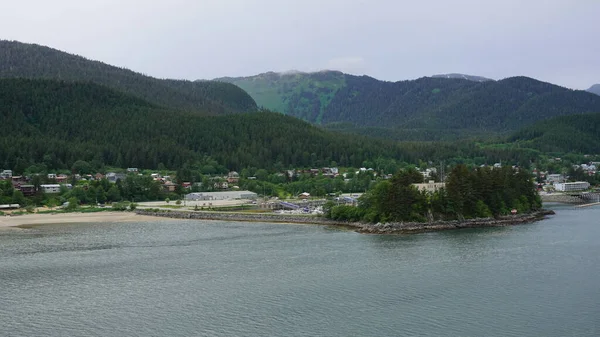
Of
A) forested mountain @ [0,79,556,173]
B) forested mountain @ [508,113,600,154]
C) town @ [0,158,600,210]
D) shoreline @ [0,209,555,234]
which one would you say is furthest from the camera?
forested mountain @ [508,113,600,154]

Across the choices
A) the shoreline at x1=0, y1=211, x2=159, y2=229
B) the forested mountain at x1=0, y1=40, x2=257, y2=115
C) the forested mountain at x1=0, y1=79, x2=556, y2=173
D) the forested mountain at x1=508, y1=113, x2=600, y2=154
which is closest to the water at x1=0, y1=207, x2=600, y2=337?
the shoreline at x1=0, y1=211, x2=159, y2=229

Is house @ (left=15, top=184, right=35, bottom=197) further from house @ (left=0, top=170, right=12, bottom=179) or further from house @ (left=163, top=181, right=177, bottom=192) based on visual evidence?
house @ (left=163, top=181, right=177, bottom=192)

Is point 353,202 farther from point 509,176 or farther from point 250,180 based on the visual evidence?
point 250,180

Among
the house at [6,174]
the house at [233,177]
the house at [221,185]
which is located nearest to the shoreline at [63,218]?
the house at [6,174]

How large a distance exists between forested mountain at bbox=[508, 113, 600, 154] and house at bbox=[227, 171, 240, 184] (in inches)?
2860

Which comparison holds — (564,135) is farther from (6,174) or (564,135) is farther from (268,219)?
(6,174)

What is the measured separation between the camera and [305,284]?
28.5 meters

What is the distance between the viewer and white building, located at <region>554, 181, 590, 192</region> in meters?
85.2

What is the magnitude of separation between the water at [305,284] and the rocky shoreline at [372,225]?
2486 mm

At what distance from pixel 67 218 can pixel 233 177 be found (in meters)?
31.7

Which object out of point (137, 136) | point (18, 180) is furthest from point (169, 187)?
point (137, 136)

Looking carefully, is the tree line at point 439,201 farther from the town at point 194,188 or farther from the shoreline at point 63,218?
the shoreline at point 63,218

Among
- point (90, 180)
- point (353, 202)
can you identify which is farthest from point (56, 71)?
point (353, 202)

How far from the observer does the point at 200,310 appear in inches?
974
